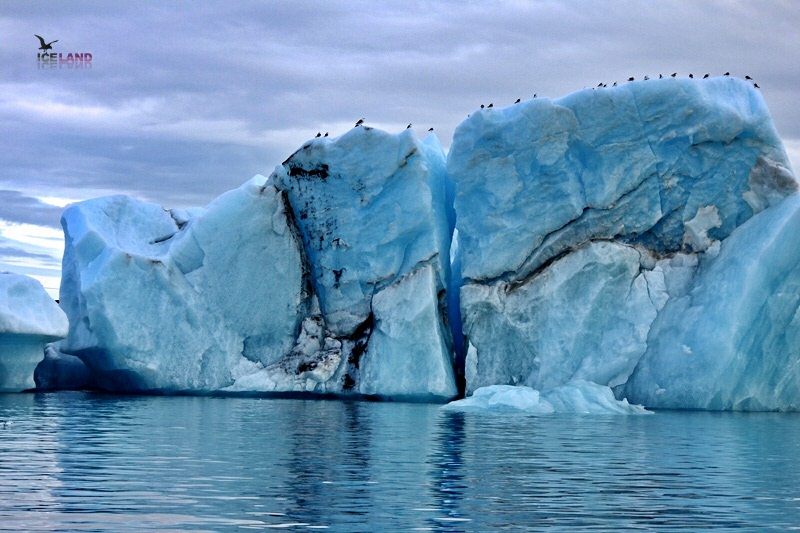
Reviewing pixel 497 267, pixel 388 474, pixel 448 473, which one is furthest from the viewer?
pixel 497 267

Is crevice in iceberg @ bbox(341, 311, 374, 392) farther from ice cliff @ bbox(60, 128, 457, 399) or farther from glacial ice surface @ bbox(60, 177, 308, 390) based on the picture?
glacial ice surface @ bbox(60, 177, 308, 390)

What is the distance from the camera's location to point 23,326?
20.0 meters

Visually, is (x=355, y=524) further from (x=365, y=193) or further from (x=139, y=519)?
(x=365, y=193)

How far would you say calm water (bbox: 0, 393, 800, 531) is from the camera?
6.03 m

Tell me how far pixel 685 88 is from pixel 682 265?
326cm

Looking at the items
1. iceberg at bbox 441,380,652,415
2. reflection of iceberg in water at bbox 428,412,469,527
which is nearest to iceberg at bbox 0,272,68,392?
iceberg at bbox 441,380,652,415

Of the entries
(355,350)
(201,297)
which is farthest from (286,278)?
(355,350)

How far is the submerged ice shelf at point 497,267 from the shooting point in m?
18.7

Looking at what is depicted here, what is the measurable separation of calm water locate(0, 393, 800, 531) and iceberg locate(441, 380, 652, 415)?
249 cm

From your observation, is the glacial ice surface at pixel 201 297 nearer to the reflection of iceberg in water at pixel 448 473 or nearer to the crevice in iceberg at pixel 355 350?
the crevice in iceberg at pixel 355 350

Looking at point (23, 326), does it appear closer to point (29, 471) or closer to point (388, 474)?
point (29, 471)

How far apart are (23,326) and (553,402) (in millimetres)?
10017

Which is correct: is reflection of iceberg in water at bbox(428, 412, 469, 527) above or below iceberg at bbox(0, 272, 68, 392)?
below

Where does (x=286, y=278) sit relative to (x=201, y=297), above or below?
above
